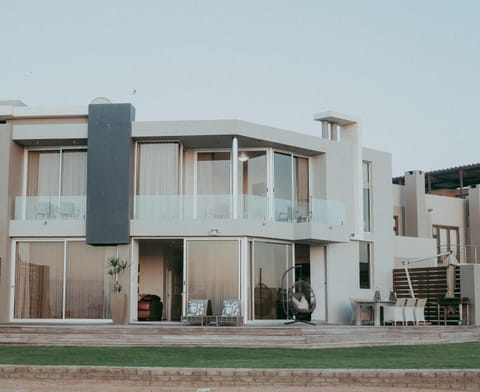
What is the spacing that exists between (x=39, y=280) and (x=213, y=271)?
4654 millimetres

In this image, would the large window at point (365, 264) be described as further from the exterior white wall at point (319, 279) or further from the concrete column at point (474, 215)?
the concrete column at point (474, 215)

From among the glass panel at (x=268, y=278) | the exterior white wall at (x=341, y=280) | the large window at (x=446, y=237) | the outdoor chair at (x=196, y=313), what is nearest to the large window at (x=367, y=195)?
the exterior white wall at (x=341, y=280)

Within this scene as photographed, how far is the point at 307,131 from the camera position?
81.2 feet

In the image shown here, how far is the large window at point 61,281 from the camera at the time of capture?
73.0 ft

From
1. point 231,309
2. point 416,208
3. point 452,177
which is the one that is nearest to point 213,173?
point 231,309

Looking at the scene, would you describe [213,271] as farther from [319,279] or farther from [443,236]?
[443,236]

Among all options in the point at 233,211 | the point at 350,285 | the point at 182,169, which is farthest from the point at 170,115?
the point at 350,285

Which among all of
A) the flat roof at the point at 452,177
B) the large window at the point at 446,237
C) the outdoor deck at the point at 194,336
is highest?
the flat roof at the point at 452,177

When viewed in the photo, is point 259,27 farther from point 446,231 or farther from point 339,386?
point 446,231

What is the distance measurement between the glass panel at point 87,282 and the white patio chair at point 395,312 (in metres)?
7.36

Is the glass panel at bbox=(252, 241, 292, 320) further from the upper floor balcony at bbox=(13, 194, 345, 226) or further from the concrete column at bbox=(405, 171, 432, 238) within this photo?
the concrete column at bbox=(405, 171, 432, 238)

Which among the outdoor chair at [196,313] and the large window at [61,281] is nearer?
the outdoor chair at [196,313]

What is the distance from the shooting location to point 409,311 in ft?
74.8

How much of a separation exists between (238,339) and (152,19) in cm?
780
